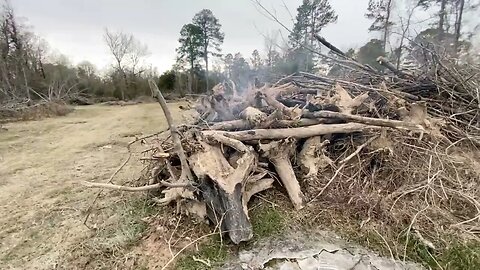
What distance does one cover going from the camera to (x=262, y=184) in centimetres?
298

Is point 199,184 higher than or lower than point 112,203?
higher

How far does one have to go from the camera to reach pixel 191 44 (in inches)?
795

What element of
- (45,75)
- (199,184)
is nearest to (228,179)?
(199,184)

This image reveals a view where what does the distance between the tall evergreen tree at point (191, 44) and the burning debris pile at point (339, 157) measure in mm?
16513

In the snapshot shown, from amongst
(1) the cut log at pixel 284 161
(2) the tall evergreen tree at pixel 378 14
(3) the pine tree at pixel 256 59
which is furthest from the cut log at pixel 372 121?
(2) the tall evergreen tree at pixel 378 14

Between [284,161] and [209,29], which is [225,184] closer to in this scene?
[284,161]

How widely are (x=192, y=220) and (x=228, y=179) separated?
530 millimetres

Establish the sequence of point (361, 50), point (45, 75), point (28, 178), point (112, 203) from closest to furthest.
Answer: point (112, 203), point (28, 178), point (361, 50), point (45, 75)

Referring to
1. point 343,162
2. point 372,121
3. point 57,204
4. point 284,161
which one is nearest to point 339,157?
point 343,162

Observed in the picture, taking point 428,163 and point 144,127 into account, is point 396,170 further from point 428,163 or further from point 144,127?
point 144,127

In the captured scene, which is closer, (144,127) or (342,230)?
(342,230)

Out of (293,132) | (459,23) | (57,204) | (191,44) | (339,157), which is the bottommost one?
(57,204)

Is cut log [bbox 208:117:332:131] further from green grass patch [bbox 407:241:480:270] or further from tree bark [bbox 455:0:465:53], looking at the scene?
tree bark [bbox 455:0:465:53]

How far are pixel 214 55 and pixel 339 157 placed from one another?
1664cm
